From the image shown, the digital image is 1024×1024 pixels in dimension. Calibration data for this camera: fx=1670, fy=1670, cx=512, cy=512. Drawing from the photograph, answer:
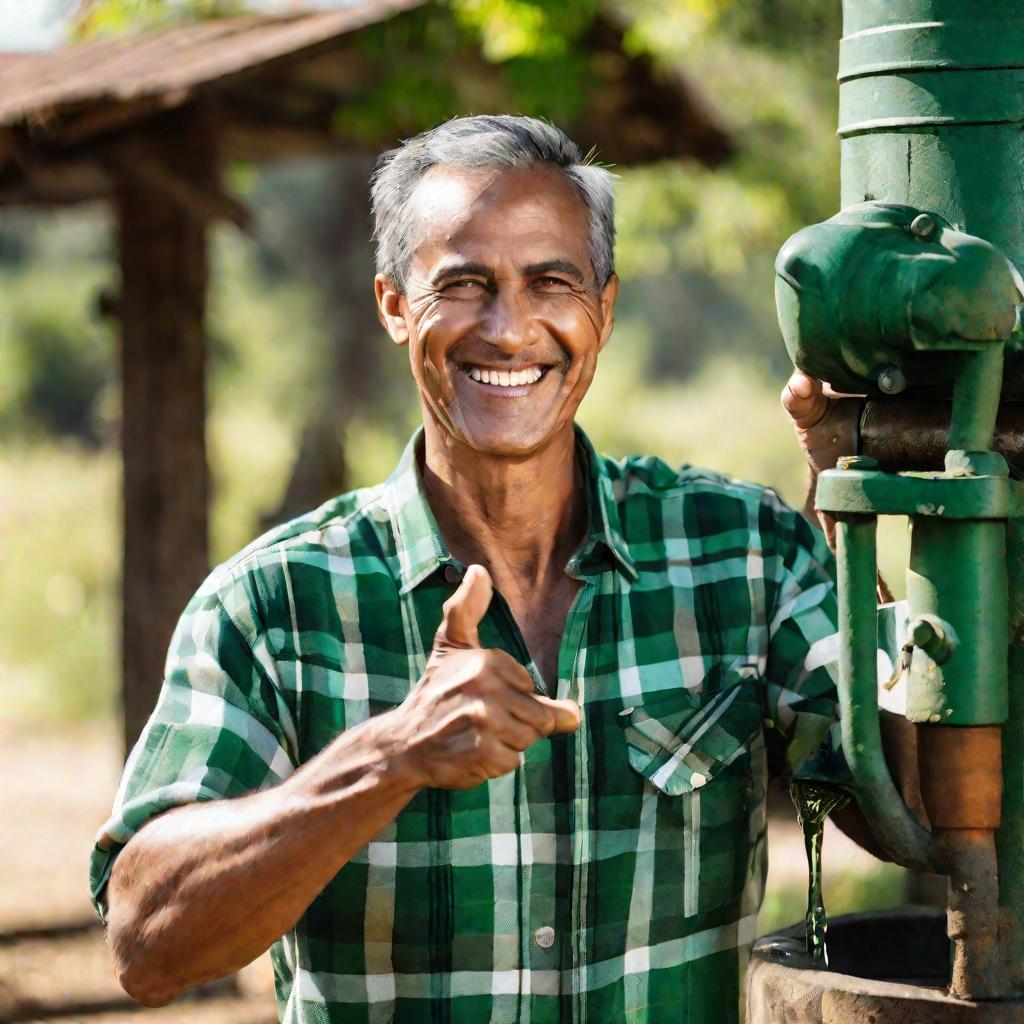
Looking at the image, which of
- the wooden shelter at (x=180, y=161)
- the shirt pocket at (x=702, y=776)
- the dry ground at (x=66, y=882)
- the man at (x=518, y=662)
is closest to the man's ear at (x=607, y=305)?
the man at (x=518, y=662)

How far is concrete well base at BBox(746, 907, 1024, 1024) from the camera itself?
1.47m

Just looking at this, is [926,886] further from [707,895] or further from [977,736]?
[977,736]

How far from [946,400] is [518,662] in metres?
0.61

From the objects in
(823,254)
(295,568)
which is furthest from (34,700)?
(823,254)

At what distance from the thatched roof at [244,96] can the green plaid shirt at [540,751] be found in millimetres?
2790

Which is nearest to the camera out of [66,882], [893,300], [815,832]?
[893,300]

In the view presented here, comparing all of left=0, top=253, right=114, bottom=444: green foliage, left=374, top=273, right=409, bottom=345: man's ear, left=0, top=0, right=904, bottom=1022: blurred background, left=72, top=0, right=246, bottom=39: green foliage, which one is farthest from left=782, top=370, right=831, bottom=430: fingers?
left=0, top=253, right=114, bottom=444: green foliage

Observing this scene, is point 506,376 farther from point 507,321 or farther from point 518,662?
point 518,662

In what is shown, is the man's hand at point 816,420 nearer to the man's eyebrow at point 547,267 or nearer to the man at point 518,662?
the man at point 518,662

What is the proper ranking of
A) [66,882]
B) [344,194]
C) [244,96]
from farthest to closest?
[344,194], [66,882], [244,96]

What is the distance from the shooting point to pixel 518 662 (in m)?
1.94

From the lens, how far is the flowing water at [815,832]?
1681 millimetres

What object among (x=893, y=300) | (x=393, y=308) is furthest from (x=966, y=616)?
(x=393, y=308)

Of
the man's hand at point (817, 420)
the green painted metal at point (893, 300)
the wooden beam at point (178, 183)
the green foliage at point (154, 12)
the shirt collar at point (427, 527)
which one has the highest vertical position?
the green foliage at point (154, 12)
